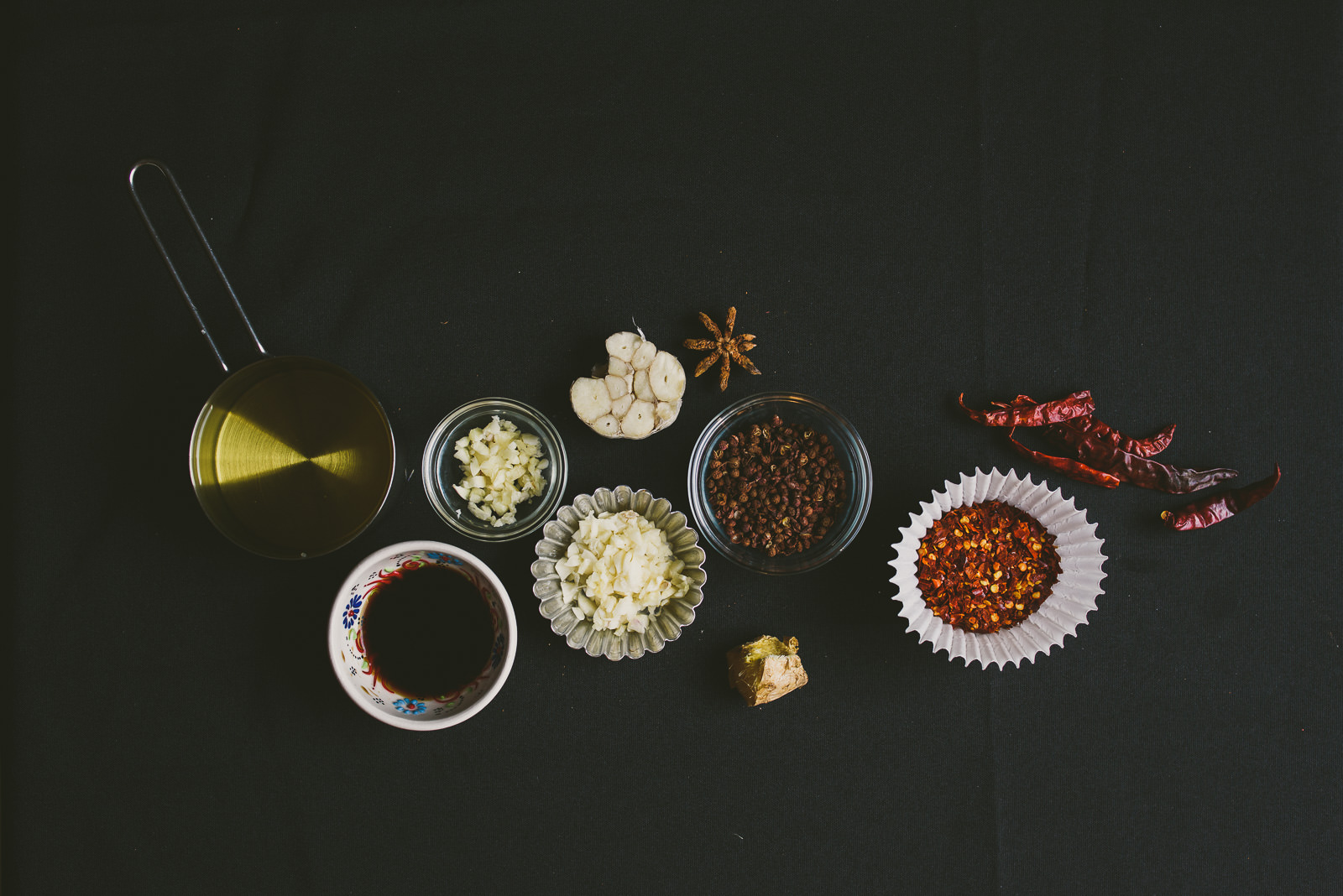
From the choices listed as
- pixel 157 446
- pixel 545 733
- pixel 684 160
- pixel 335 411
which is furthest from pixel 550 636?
pixel 684 160

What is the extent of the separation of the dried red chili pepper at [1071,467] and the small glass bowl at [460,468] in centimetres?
97

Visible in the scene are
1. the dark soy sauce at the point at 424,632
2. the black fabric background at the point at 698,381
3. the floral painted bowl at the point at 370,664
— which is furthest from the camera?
the black fabric background at the point at 698,381

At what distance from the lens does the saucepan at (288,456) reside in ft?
4.51

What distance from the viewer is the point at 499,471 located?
1.47 metres

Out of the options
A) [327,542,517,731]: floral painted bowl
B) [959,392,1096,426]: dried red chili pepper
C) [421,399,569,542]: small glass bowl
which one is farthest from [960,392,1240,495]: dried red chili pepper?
[327,542,517,731]: floral painted bowl

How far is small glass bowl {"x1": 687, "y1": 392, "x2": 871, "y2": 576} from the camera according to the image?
1.48m

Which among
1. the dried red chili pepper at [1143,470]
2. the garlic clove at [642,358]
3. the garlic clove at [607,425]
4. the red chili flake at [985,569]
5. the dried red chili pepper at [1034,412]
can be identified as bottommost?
the red chili flake at [985,569]

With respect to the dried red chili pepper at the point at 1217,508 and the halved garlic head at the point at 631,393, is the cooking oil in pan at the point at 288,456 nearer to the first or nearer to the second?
the halved garlic head at the point at 631,393

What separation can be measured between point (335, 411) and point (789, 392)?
2.99ft

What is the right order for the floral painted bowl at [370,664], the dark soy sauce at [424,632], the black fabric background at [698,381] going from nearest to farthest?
the floral painted bowl at [370,664]
the dark soy sauce at [424,632]
the black fabric background at [698,381]

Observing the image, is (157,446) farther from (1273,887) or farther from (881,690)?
(1273,887)

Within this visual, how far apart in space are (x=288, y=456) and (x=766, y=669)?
3.39 ft

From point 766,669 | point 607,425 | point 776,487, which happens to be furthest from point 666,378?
point 766,669

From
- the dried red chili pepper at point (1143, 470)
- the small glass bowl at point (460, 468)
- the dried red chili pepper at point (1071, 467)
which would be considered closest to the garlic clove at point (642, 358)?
the small glass bowl at point (460, 468)
